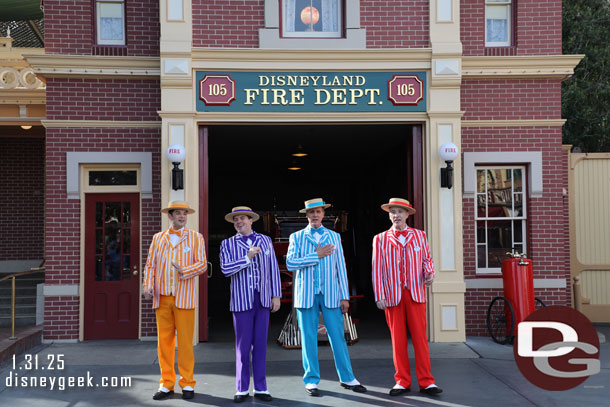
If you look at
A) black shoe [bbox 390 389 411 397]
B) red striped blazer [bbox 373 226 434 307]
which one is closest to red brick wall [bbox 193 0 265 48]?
red striped blazer [bbox 373 226 434 307]

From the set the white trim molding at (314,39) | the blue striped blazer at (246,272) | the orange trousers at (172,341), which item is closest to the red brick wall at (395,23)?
the white trim molding at (314,39)

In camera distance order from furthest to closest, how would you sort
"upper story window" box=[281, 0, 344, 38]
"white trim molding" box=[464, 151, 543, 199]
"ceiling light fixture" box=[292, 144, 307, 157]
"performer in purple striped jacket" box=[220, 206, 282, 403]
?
1. "ceiling light fixture" box=[292, 144, 307, 157]
2. "white trim molding" box=[464, 151, 543, 199]
3. "upper story window" box=[281, 0, 344, 38]
4. "performer in purple striped jacket" box=[220, 206, 282, 403]

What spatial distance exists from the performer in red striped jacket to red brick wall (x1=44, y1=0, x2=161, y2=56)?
16.6 ft

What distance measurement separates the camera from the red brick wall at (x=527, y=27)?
383 inches

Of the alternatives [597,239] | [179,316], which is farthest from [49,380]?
[597,239]

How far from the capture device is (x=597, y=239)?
35.8ft

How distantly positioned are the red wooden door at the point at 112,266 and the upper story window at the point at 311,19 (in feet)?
11.5

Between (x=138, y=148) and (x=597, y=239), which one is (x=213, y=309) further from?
(x=597, y=239)

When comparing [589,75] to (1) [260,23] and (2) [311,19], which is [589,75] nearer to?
(2) [311,19]

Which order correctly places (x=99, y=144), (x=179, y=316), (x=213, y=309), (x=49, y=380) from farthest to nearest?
(x=213, y=309) < (x=99, y=144) < (x=49, y=380) < (x=179, y=316)

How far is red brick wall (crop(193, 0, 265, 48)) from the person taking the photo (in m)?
9.17

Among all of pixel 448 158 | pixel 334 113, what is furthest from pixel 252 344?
pixel 448 158

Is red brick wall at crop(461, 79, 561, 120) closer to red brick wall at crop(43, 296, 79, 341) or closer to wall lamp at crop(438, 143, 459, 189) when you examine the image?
wall lamp at crop(438, 143, 459, 189)

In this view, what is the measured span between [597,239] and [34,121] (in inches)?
391
